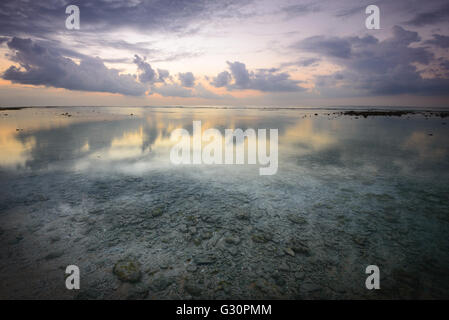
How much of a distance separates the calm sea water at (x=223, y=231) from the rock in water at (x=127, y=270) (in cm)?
7

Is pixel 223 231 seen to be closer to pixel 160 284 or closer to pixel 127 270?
pixel 160 284

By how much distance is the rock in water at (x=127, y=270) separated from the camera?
4.68 m

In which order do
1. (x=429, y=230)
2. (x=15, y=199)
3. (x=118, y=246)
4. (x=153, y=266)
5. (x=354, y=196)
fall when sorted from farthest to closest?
(x=354, y=196) < (x=15, y=199) < (x=429, y=230) < (x=118, y=246) < (x=153, y=266)

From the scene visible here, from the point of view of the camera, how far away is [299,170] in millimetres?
12531

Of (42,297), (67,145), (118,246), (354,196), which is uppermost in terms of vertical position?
(67,145)

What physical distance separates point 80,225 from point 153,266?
3.35 m

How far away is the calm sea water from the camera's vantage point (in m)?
4.56

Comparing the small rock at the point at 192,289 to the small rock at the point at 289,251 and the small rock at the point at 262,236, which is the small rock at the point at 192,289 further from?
the small rock at the point at 289,251

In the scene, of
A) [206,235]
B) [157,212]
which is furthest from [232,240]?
[157,212]

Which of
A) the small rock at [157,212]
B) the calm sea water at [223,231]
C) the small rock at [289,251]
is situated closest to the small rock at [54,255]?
the calm sea water at [223,231]

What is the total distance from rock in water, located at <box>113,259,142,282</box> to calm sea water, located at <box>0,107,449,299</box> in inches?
2.7

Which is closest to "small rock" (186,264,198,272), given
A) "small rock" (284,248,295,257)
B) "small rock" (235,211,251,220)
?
"small rock" (284,248,295,257)
